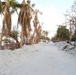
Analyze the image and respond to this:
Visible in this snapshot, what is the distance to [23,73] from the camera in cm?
1250

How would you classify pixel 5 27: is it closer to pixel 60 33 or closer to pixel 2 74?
pixel 2 74

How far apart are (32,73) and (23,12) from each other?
23.0 meters

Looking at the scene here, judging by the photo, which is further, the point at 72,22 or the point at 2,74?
the point at 72,22

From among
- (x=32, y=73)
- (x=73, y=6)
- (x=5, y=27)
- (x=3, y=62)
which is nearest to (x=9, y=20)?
(x=5, y=27)

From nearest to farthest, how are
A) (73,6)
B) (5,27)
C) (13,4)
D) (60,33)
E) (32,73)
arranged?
(32,73) → (5,27) → (13,4) → (73,6) → (60,33)

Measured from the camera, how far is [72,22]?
46.0 m

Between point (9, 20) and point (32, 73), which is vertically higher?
point (9, 20)

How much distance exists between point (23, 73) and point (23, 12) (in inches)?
908

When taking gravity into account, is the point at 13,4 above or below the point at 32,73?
above

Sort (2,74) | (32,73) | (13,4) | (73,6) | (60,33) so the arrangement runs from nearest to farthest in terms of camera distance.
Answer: (2,74) < (32,73) < (13,4) < (73,6) < (60,33)

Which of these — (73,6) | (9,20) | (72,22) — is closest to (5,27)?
(9,20)

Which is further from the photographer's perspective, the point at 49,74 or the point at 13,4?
the point at 13,4

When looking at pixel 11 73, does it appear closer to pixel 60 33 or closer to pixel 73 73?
pixel 73 73

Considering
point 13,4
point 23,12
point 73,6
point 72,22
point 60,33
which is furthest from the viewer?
point 60,33
